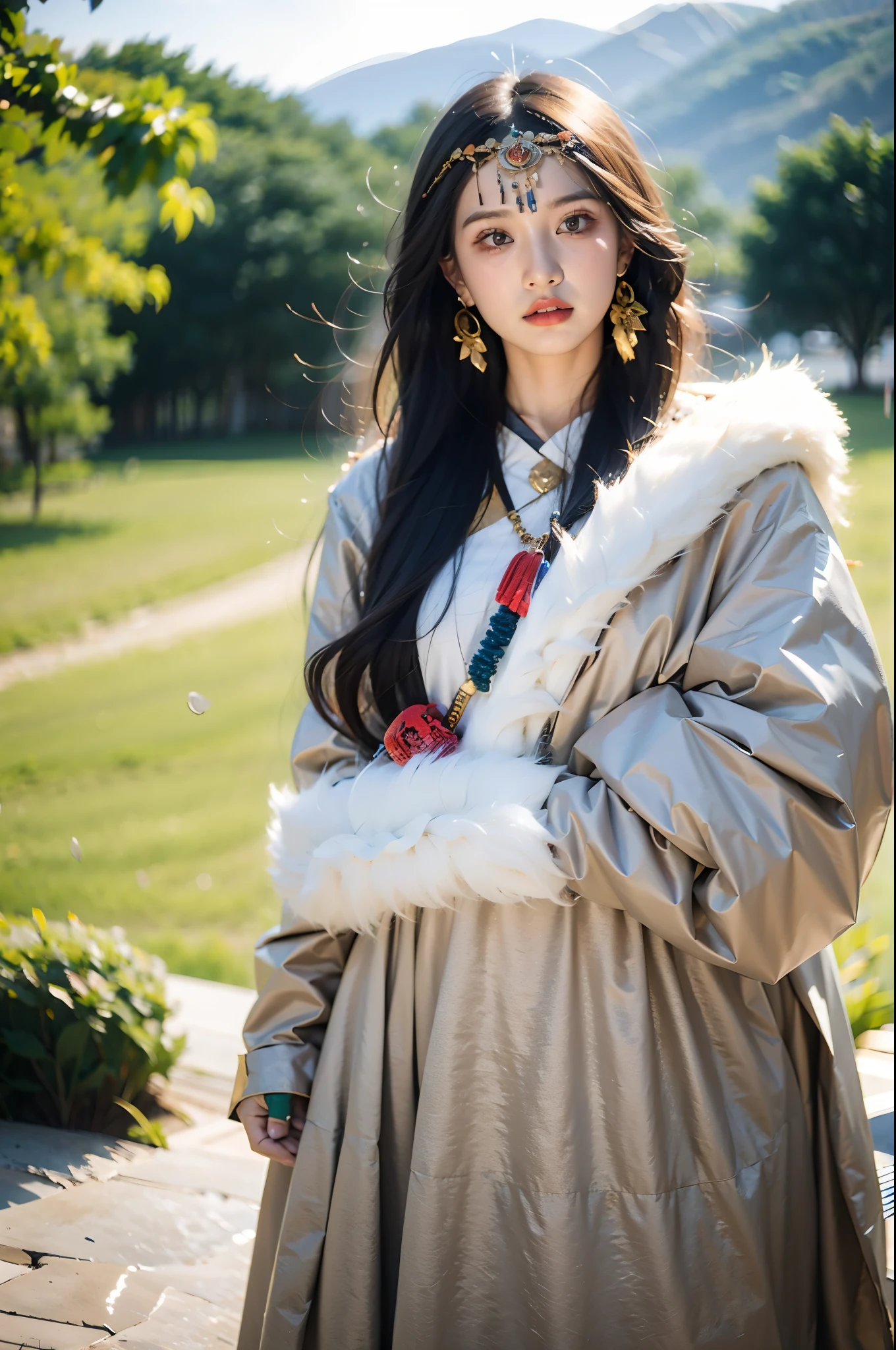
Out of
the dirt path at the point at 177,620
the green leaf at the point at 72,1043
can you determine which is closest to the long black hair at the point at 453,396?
the green leaf at the point at 72,1043

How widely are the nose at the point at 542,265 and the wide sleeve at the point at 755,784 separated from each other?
470mm

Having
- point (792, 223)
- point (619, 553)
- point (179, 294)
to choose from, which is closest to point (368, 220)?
point (179, 294)

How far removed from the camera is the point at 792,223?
296 centimetres

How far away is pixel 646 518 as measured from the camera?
125 centimetres

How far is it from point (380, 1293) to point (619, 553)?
0.98 metres

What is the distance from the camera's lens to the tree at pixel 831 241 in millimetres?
2598

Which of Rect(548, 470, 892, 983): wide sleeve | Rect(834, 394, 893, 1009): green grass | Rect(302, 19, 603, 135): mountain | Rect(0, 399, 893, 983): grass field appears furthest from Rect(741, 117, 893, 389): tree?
Rect(0, 399, 893, 983): grass field

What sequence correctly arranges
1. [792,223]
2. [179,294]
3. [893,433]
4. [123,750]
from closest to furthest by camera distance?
1. [893,433]
2. [792,223]
3. [179,294]
4. [123,750]

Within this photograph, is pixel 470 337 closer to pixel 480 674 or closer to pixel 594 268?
pixel 594 268

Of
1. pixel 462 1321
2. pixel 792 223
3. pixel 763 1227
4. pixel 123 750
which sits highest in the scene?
pixel 792 223

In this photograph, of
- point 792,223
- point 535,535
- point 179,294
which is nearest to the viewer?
point 535,535

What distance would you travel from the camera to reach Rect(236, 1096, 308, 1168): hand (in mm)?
1401

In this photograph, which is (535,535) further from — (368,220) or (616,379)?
(368,220)

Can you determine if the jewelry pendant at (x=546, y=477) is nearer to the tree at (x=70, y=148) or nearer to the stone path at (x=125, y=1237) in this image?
the tree at (x=70, y=148)
